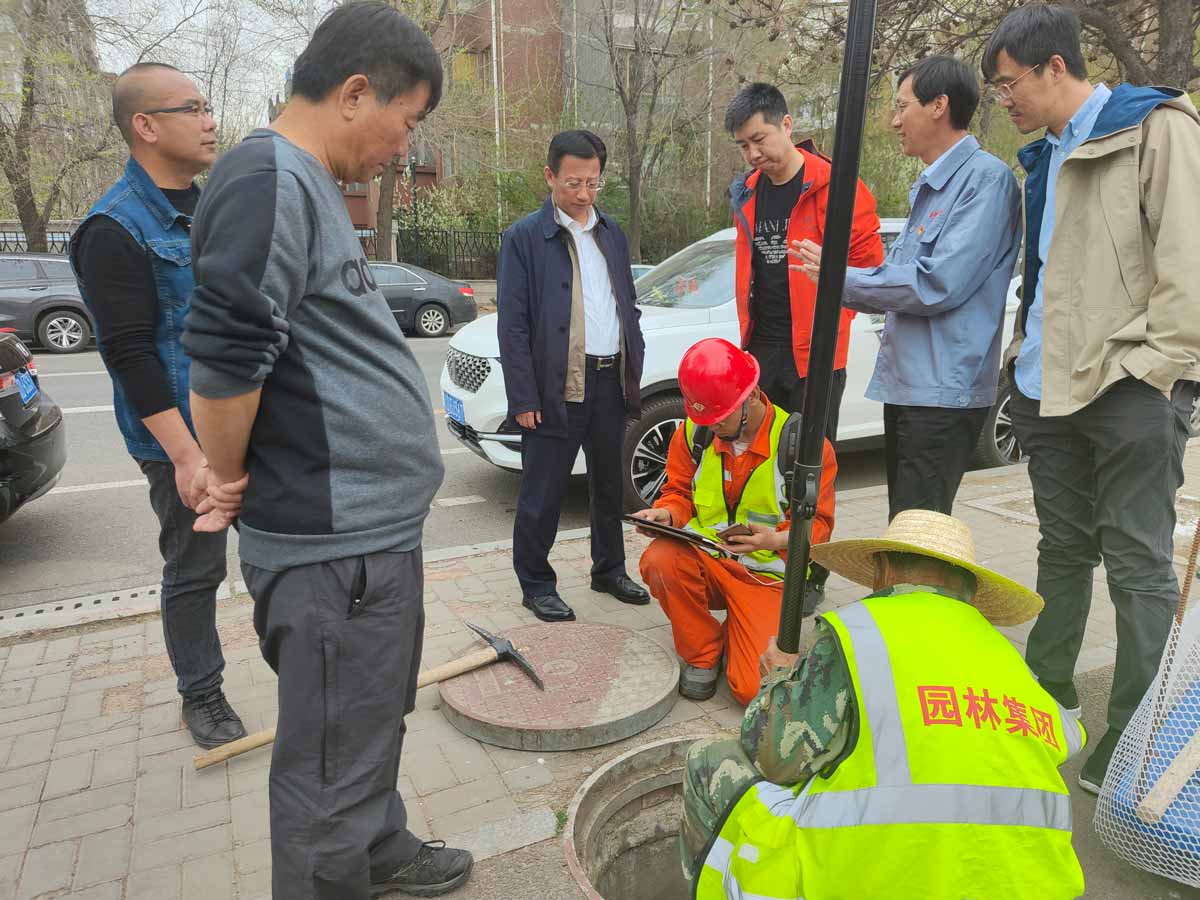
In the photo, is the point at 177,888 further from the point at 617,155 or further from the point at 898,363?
the point at 617,155

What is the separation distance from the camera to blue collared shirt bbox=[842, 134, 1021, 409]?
9.60 feet

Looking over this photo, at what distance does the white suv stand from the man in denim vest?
217 centimetres

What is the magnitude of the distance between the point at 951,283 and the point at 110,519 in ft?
16.5

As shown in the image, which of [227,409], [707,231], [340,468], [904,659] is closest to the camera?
[904,659]

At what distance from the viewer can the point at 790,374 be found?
12.6ft

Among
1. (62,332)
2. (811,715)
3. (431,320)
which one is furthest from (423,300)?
(811,715)

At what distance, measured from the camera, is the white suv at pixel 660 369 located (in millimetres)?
5102

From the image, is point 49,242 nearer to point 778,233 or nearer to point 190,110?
point 190,110

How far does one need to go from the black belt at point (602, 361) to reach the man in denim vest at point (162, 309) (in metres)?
1.68

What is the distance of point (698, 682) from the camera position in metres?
3.17

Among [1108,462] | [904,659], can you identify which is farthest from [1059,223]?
[904,659]

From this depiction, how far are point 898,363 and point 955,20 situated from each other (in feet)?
25.2

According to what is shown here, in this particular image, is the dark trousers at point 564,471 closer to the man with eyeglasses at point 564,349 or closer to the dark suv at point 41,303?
the man with eyeglasses at point 564,349

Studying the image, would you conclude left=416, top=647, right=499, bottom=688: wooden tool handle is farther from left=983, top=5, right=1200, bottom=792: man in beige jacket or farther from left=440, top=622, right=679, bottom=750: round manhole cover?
left=983, top=5, right=1200, bottom=792: man in beige jacket
